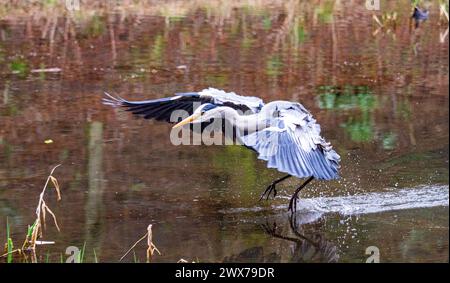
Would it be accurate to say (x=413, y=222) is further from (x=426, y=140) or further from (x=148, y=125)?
(x=148, y=125)

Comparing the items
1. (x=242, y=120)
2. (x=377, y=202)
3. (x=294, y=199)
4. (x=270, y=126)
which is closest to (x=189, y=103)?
(x=242, y=120)

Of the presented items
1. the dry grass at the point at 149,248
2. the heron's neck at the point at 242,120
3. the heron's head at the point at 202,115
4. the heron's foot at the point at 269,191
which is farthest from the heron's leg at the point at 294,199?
the dry grass at the point at 149,248

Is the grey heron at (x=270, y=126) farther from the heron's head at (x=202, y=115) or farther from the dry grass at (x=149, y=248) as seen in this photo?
the dry grass at (x=149, y=248)

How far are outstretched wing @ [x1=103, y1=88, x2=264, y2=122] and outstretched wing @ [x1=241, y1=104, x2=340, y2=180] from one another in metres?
0.40

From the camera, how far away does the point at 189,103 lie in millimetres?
6453

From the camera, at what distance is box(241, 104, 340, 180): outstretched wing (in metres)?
5.56

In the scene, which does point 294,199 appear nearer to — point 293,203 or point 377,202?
point 293,203

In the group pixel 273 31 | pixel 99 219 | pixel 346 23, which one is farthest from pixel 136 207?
pixel 346 23

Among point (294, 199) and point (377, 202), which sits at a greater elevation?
point (294, 199)

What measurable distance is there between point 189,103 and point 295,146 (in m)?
1.02

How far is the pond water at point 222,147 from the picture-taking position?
18.9ft

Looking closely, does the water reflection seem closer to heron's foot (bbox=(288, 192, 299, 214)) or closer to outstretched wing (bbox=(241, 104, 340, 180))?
heron's foot (bbox=(288, 192, 299, 214))

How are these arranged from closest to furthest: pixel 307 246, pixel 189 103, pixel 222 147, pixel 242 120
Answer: pixel 307 246 < pixel 242 120 < pixel 189 103 < pixel 222 147
